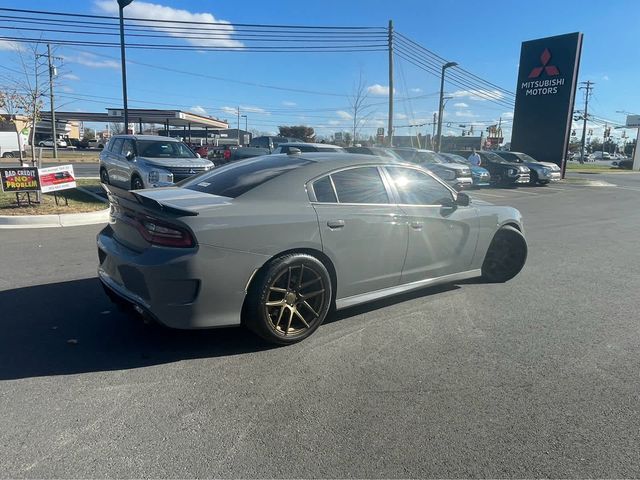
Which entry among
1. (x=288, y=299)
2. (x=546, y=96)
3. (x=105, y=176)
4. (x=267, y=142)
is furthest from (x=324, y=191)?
(x=546, y=96)

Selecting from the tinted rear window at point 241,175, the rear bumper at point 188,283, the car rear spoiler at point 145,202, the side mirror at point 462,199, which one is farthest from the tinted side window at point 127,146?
the side mirror at point 462,199

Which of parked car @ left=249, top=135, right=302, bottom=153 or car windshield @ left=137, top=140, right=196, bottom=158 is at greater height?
parked car @ left=249, top=135, right=302, bottom=153

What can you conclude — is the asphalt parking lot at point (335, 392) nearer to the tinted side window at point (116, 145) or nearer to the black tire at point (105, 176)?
the tinted side window at point (116, 145)

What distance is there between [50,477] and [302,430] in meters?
1.33

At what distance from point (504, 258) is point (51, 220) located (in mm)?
8116

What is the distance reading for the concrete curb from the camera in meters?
8.62

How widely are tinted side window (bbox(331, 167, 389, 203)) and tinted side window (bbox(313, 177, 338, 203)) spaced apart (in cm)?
6

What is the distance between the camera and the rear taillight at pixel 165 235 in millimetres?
3393

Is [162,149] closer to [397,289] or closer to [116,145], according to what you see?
[116,145]

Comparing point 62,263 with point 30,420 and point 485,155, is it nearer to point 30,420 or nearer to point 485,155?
point 30,420

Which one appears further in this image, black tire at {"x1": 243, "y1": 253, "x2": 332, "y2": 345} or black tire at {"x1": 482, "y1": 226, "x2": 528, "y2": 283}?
black tire at {"x1": 482, "y1": 226, "x2": 528, "y2": 283}

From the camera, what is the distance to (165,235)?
3449 mm

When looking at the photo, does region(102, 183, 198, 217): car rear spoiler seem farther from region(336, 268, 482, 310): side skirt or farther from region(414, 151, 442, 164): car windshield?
region(414, 151, 442, 164): car windshield

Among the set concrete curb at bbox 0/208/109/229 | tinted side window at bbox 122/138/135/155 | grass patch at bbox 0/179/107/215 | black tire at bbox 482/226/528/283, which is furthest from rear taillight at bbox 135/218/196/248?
tinted side window at bbox 122/138/135/155
